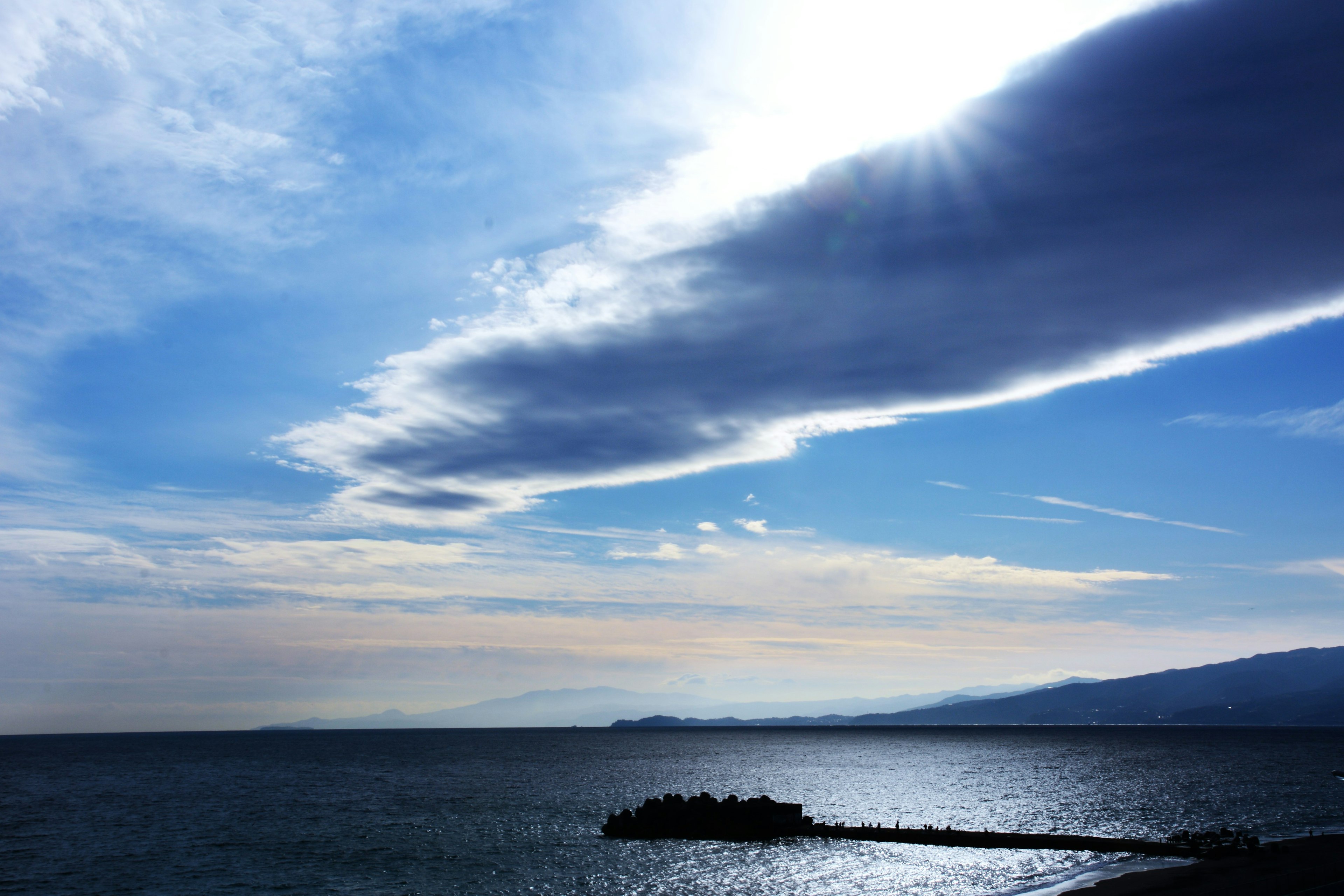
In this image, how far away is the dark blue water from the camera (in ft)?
171

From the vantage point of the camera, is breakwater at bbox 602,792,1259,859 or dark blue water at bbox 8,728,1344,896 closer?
dark blue water at bbox 8,728,1344,896

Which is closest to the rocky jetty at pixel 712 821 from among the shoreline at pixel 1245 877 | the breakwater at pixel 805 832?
the breakwater at pixel 805 832

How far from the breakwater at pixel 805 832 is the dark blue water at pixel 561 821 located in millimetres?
2680

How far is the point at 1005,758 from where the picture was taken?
6959 inches

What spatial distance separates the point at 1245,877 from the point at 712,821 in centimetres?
3786

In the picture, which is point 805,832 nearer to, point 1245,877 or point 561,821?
point 561,821

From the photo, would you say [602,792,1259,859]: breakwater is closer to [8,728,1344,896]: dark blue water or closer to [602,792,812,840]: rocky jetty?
[602,792,812,840]: rocky jetty

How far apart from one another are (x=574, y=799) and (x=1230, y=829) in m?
66.1

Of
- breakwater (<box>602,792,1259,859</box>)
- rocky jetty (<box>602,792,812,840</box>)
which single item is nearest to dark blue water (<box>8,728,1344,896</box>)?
breakwater (<box>602,792,1259,859</box>)

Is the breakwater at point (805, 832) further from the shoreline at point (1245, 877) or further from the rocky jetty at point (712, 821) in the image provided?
the shoreline at point (1245, 877)

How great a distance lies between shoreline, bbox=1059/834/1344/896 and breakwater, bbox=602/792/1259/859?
465 centimetres

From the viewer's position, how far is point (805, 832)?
6731 cm

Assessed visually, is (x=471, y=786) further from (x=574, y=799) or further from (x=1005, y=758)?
(x=1005, y=758)

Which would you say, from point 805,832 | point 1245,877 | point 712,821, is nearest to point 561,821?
point 712,821
